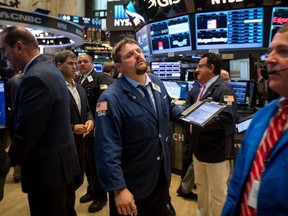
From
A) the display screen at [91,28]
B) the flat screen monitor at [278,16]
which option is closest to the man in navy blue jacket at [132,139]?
the flat screen monitor at [278,16]

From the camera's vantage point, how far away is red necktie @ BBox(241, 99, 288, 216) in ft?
3.52

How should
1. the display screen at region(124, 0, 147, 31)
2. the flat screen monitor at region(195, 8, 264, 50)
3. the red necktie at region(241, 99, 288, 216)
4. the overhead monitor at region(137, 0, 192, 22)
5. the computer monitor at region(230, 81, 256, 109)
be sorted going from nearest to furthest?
1. the red necktie at region(241, 99, 288, 216)
2. the computer monitor at region(230, 81, 256, 109)
3. the flat screen monitor at region(195, 8, 264, 50)
4. the overhead monitor at region(137, 0, 192, 22)
5. the display screen at region(124, 0, 147, 31)

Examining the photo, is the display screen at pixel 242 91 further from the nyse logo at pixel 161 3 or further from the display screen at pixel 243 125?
the nyse logo at pixel 161 3

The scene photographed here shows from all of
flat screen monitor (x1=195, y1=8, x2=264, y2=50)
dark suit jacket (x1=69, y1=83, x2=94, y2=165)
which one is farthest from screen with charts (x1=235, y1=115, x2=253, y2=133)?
flat screen monitor (x1=195, y1=8, x2=264, y2=50)

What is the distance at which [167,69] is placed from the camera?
5.57 meters

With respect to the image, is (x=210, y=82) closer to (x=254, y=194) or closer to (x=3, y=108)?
(x=254, y=194)

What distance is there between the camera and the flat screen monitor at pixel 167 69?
17.9 ft

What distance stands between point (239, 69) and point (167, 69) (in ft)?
5.01

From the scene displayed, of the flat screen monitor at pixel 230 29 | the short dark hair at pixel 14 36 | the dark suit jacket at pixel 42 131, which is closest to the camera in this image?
the dark suit jacket at pixel 42 131

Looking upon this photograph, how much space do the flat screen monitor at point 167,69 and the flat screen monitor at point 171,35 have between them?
0.26 meters

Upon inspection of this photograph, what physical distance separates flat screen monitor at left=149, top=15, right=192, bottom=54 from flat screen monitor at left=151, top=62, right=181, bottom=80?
257 millimetres

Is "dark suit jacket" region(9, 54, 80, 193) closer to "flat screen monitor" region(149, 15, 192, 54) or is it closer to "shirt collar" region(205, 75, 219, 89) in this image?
"shirt collar" region(205, 75, 219, 89)

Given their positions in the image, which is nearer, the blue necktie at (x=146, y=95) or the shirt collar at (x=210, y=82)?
the blue necktie at (x=146, y=95)

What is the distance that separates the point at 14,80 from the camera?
411cm
